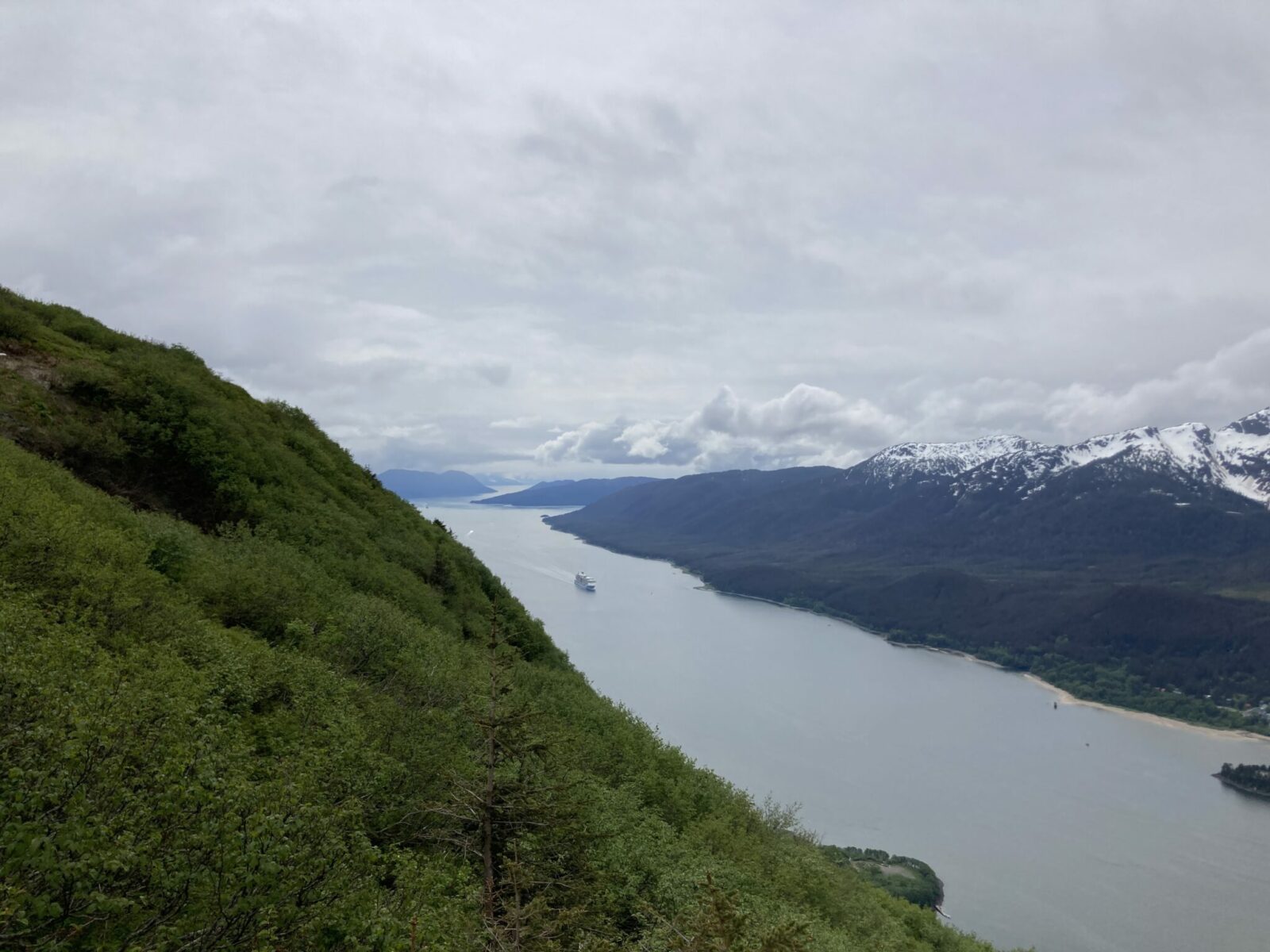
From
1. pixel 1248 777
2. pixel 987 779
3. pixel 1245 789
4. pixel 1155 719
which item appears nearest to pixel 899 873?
pixel 987 779

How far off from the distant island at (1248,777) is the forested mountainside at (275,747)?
3680 inches

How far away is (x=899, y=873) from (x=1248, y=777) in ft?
237

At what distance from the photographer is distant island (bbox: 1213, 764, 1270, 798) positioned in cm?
9512

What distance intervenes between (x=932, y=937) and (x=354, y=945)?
1382 inches

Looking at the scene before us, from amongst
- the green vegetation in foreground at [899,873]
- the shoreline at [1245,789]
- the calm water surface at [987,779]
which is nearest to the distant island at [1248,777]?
the shoreline at [1245,789]

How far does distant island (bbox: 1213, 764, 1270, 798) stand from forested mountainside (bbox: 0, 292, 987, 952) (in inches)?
3680

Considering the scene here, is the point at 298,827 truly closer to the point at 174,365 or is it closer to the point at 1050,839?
the point at 174,365

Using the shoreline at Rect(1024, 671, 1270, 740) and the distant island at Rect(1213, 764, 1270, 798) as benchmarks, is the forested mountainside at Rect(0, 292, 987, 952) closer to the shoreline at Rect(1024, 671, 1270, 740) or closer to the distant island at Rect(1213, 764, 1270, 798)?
the distant island at Rect(1213, 764, 1270, 798)

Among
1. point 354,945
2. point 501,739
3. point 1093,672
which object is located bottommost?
point 1093,672

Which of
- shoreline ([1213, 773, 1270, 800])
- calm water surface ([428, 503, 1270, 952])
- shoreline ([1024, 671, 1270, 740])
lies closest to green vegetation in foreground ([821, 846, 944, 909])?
calm water surface ([428, 503, 1270, 952])

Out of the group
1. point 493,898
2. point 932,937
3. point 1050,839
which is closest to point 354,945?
point 493,898

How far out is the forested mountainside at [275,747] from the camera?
7.42 metres

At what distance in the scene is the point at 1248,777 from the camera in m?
97.9

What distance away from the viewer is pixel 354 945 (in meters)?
8.56
